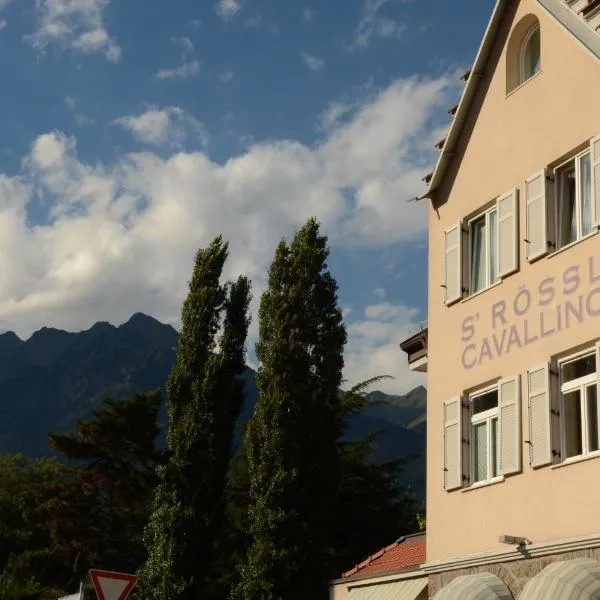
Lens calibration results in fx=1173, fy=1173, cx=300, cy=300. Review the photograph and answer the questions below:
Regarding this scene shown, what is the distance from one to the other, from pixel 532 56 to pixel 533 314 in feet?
15.0

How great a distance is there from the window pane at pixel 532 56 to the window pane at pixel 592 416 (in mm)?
5590

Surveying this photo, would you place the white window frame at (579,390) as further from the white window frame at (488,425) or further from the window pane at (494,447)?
the window pane at (494,447)

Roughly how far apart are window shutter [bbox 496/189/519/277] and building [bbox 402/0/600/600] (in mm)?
29

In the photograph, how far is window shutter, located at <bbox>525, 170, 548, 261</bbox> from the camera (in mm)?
16688

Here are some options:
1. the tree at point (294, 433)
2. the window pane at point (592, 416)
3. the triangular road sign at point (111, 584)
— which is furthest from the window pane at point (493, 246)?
the tree at point (294, 433)

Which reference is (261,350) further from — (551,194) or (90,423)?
(90,423)

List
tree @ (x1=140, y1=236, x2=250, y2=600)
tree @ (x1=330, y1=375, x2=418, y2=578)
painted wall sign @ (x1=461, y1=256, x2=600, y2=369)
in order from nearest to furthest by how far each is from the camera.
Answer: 1. painted wall sign @ (x1=461, y1=256, x2=600, y2=369)
2. tree @ (x1=140, y1=236, x2=250, y2=600)
3. tree @ (x1=330, y1=375, x2=418, y2=578)

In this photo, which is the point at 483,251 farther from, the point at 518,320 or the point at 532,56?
the point at 532,56

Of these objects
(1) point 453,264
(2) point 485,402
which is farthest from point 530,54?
(2) point 485,402

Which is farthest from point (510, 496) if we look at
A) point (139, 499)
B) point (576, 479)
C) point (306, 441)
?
point (139, 499)

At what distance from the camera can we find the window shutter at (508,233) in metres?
17.3

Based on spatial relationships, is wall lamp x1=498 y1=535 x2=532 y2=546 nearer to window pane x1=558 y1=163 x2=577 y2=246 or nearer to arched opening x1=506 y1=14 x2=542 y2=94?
window pane x1=558 y1=163 x2=577 y2=246

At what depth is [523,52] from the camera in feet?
61.5

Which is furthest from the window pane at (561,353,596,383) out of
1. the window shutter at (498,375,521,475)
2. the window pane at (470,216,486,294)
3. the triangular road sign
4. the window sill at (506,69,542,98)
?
the triangular road sign
